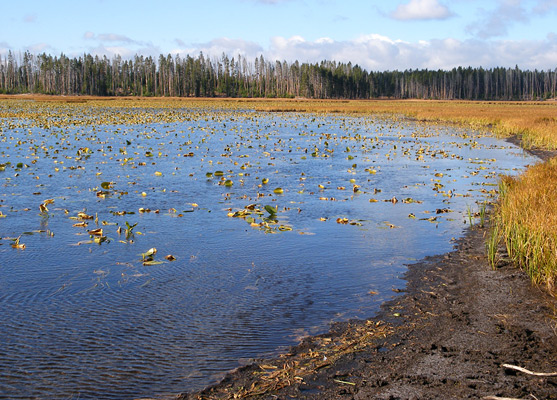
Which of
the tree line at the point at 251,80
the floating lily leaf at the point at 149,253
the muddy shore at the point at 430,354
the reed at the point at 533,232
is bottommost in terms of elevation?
the muddy shore at the point at 430,354

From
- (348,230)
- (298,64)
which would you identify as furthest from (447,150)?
(298,64)

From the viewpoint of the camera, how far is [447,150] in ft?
89.4

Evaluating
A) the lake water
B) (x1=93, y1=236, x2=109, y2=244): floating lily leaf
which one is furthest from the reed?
(x1=93, y1=236, x2=109, y2=244): floating lily leaf

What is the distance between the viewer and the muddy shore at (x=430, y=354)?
4.62 metres

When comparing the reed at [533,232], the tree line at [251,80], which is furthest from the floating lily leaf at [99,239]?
the tree line at [251,80]

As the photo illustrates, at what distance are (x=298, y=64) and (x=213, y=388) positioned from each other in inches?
7200

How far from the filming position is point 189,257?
29.8ft

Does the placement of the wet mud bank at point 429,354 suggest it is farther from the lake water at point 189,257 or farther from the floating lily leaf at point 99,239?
the floating lily leaf at point 99,239

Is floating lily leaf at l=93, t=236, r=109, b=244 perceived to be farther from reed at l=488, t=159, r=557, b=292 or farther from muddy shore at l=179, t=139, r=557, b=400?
reed at l=488, t=159, r=557, b=292

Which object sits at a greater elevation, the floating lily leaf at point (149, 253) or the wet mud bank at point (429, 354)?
the floating lily leaf at point (149, 253)

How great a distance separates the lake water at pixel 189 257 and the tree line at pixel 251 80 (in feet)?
435

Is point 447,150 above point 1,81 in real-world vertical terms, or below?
below

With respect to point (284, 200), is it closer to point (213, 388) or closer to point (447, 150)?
point (213, 388)

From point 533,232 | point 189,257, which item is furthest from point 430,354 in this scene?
point 189,257
